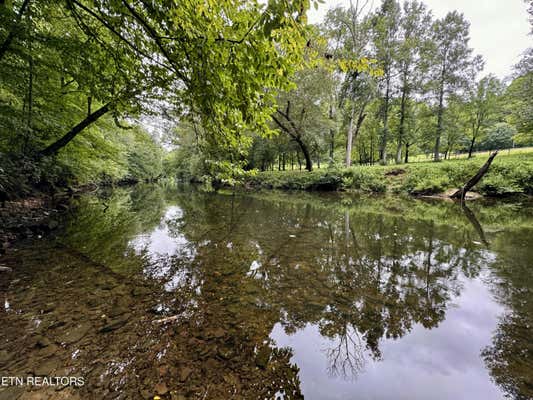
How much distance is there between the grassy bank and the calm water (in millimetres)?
9190

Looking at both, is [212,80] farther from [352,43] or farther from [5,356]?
[352,43]

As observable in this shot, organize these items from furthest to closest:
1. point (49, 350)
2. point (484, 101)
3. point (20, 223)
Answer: point (484, 101)
point (20, 223)
point (49, 350)

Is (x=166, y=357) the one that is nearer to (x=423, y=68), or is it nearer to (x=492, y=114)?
(x=423, y=68)

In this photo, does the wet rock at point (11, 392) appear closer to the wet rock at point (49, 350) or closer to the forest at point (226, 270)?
the forest at point (226, 270)

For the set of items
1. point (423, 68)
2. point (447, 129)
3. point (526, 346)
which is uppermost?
point (423, 68)

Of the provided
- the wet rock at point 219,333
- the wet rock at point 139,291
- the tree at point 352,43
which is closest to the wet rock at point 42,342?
the wet rock at point 139,291

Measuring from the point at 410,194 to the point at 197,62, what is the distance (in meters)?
15.6

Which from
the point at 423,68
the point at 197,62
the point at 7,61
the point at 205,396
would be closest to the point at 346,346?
the point at 205,396

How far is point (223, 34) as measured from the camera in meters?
2.23

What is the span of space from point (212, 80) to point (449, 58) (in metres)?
28.7

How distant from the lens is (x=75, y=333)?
6.76ft

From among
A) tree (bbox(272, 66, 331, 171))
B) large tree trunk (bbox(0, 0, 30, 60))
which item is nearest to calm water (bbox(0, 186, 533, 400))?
large tree trunk (bbox(0, 0, 30, 60))

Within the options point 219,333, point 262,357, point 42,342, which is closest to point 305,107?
point 219,333

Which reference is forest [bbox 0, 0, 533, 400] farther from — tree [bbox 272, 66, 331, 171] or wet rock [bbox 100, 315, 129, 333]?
tree [bbox 272, 66, 331, 171]
